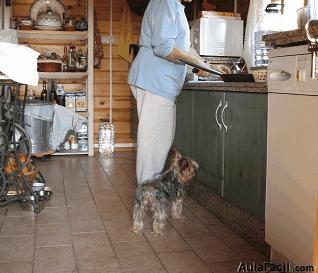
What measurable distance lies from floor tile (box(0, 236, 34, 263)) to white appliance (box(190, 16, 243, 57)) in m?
2.09

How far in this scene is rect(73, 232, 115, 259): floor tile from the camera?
88.1 inches

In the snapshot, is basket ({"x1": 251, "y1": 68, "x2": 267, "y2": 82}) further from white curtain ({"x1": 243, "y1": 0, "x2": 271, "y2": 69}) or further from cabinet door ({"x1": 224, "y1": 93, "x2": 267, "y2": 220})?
white curtain ({"x1": 243, "y1": 0, "x2": 271, "y2": 69})

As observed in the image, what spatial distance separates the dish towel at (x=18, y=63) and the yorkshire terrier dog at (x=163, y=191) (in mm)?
952

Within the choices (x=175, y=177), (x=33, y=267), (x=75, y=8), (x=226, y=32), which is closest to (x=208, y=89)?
(x=175, y=177)

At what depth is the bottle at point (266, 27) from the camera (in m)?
2.86

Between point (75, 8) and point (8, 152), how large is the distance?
2.89m

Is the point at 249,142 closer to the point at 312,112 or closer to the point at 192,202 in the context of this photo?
the point at 312,112

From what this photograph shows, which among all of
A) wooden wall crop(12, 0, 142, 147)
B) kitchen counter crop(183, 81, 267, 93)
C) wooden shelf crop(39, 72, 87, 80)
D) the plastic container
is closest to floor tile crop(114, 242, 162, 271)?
kitchen counter crop(183, 81, 267, 93)

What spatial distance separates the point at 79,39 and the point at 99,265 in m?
3.82

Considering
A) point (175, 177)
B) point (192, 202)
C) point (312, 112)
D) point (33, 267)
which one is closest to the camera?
point (312, 112)

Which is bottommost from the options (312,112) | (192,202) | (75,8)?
(192,202)

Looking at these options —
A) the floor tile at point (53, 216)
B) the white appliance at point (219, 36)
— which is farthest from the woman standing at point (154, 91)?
the white appliance at point (219, 36)

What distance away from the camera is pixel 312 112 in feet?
5.37

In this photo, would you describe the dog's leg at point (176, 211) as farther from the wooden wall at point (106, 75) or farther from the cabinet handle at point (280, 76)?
the wooden wall at point (106, 75)
